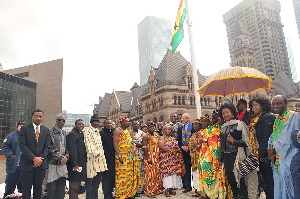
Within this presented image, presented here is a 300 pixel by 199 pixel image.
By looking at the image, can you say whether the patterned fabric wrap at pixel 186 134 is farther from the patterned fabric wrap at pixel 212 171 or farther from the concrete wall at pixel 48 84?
the concrete wall at pixel 48 84

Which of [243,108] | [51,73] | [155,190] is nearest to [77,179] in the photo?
[155,190]

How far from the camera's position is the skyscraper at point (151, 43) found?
17200cm

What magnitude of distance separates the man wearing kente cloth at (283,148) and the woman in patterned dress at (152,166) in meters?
3.53

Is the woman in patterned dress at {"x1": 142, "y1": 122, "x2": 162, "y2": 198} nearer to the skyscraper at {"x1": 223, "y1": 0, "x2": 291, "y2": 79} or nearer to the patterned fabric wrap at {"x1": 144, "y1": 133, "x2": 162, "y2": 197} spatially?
the patterned fabric wrap at {"x1": 144, "y1": 133, "x2": 162, "y2": 197}

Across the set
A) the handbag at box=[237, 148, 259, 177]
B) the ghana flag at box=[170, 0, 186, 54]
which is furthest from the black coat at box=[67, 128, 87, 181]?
the ghana flag at box=[170, 0, 186, 54]

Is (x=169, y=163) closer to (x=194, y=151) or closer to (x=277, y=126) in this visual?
(x=194, y=151)

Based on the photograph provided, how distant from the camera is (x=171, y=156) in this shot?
Answer: 6.80 metres

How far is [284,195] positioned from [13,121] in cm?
4466

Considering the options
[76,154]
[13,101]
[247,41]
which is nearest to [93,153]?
[76,154]

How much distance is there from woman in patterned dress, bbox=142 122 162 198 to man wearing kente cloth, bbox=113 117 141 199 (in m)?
0.46

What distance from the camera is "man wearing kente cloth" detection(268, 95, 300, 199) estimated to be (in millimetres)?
3654

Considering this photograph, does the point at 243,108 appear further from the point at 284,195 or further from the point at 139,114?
the point at 139,114

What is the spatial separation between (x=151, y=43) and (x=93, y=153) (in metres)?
173

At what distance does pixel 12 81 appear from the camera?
38.4 metres
